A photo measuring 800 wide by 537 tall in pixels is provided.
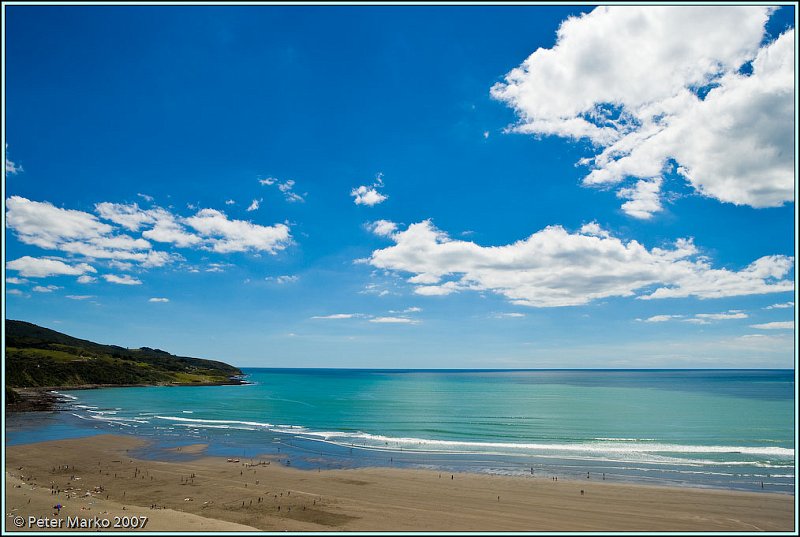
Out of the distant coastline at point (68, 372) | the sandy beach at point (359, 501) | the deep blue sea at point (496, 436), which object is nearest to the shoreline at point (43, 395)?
the distant coastline at point (68, 372)

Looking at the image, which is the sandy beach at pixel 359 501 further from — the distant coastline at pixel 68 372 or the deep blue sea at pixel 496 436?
the distant coastline at pixel 68 372

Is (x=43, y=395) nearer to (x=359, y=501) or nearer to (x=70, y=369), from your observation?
(x=70, y=369)

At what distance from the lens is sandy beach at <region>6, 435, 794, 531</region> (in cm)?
2673

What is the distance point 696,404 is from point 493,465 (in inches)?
3330

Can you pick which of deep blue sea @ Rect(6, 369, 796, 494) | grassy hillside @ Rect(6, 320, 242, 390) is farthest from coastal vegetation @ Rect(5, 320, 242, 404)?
deep blue sea @ Rect(6, 369, 796, 494)

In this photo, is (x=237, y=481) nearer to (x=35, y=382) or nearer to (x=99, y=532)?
(x=99, y=532)

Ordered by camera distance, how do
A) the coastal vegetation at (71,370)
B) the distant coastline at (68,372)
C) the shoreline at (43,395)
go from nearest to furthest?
the shoreline at (43,395)
the distant coastline at (68,372)
the coastal vegetation at (71,370)

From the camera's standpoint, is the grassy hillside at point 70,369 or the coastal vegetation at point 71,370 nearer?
the coastal vegetation at point 71,370

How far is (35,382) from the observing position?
13300 cm

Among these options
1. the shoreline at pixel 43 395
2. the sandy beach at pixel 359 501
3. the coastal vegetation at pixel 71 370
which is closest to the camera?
the sandy beach at pixel 359 501

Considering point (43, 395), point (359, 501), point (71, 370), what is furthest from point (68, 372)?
point (359, 501)

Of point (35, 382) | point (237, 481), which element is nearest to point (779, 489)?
point (237, 481)

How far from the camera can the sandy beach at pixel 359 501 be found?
87.7 ft

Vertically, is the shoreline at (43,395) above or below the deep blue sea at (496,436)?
below
